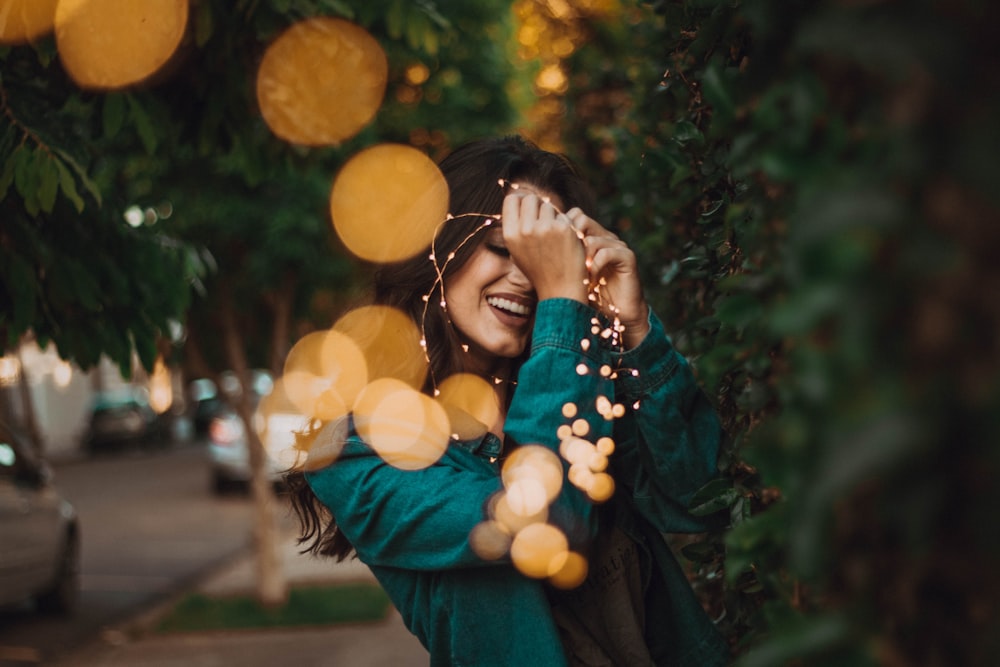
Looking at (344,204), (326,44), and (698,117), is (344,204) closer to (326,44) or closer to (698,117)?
(326,44)

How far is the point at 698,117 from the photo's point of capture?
6.58 feet

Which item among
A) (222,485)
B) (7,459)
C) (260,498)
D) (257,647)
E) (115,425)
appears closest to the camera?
(257,647)

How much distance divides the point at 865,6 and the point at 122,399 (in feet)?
101

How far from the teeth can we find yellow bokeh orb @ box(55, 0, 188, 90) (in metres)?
1.46

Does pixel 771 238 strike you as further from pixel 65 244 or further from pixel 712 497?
pixel 65 244

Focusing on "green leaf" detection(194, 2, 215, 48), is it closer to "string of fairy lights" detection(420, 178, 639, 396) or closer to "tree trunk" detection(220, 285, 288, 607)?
"string of fairy lights" detection(420, 178, 639, 396)

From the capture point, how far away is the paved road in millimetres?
8219

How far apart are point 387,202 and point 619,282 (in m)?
4.90

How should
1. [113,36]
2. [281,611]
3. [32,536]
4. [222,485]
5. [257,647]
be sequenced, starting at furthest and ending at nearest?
[222,485] → [281,611] → [32,536] → [257,647] → [113,36]

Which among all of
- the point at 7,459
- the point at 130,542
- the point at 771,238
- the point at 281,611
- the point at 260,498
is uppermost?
the point at 771,238

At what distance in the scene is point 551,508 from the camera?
1.76 m

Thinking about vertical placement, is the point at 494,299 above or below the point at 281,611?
above

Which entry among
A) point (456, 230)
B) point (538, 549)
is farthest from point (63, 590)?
point (538, 549)

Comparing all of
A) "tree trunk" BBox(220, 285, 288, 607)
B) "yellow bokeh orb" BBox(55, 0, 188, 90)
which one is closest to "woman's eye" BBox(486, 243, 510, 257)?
"yellow bokeh orb" BBox(55, 0, 188, 90)
